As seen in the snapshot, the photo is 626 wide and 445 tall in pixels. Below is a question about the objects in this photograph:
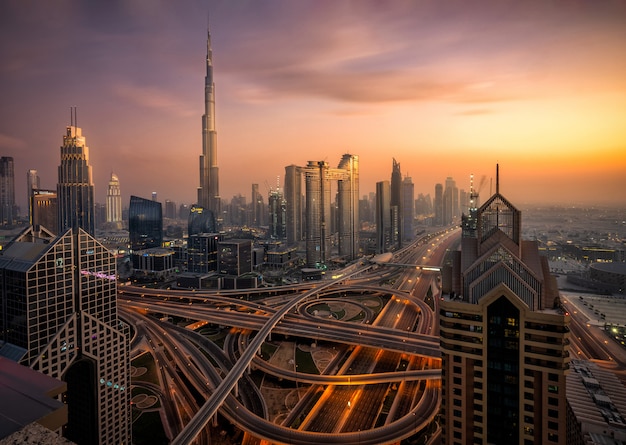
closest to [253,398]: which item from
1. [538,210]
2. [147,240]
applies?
[147,240]

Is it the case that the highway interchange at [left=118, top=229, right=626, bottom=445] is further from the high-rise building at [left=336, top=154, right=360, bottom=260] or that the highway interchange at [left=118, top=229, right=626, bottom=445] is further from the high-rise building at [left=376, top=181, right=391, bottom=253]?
the high-rise building at [left=376, top=181, right=391, bottom=253]

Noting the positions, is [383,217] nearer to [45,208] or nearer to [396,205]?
[396,205]

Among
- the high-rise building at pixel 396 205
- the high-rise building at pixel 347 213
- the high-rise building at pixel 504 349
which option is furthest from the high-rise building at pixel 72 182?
the high-rise building at pixel 504 349

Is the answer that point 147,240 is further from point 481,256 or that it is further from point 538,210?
point 538,210

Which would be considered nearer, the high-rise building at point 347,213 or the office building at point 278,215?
the high-rise building at point 347,213

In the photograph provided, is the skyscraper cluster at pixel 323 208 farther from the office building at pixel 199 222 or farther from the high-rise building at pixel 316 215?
the office building at pixel 199 222

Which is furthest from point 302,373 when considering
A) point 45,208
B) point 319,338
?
Result: point 45,208
